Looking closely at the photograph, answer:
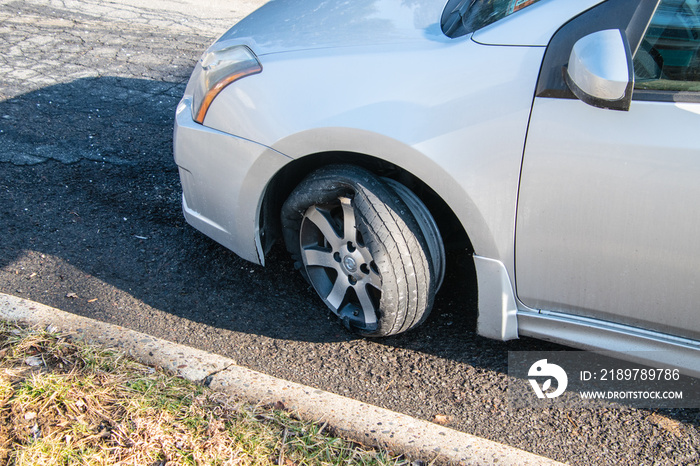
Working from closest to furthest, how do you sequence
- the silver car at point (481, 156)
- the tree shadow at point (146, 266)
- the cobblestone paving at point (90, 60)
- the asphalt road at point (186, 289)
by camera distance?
the silver car at point (481, 156)
the asphalt road at point (186, 289)
the tree shadow at point (146, 266)
the cobblestone paving at point (90, 60)

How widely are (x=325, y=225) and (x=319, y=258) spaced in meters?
0.17

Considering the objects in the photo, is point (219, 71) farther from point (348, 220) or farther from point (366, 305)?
point (366, 305)

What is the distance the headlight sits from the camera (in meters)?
2.46

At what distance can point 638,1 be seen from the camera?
188 cm

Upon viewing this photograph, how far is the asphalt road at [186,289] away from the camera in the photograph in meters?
2.25

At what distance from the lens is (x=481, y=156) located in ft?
6.66

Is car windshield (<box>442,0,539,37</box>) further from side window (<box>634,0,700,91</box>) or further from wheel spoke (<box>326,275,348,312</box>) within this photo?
wheel spoke (<box>326,275,348,312</box>)

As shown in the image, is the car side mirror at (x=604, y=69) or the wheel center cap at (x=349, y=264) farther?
the wheel center cap at (x=349, y=264)

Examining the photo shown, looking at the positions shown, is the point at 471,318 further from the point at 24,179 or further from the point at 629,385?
the point at 24,179

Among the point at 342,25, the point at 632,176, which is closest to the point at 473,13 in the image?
the point at 342,25

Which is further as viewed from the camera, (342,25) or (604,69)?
(342,25)

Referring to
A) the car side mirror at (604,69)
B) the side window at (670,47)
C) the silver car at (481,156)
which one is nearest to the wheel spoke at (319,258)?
the silver car at (481,156)

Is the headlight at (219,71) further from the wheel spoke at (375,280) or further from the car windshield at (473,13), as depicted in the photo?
the wheel spoke at (375,280)

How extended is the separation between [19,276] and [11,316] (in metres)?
0.40
